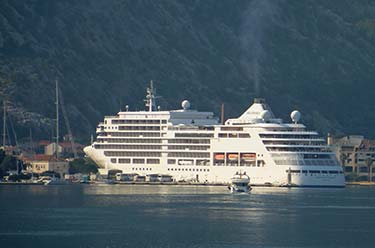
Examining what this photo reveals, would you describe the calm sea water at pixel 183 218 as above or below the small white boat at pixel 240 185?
below

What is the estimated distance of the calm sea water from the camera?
4975 inches

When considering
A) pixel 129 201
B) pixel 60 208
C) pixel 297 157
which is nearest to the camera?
pixel 60 208

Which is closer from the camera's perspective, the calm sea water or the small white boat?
the calm sea water

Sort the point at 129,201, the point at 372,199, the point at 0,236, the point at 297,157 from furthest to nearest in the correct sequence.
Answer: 1. the point at 297,157
2. the point at 372,199
3. the point at 129,201
4. the point at 0,236

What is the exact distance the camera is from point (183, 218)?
145 m

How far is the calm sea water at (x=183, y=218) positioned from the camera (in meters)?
126

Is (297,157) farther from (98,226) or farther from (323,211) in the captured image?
(98,226)

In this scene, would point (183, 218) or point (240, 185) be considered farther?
point (240, 185)

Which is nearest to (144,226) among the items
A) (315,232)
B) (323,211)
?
(315,232)

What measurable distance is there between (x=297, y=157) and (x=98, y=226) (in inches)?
2636

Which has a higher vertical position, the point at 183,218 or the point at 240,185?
the point at 240,185

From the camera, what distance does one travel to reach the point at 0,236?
12700 cm

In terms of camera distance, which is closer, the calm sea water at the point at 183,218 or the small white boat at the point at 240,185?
the calm sea water at the point at 183,218

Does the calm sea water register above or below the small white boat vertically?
below
